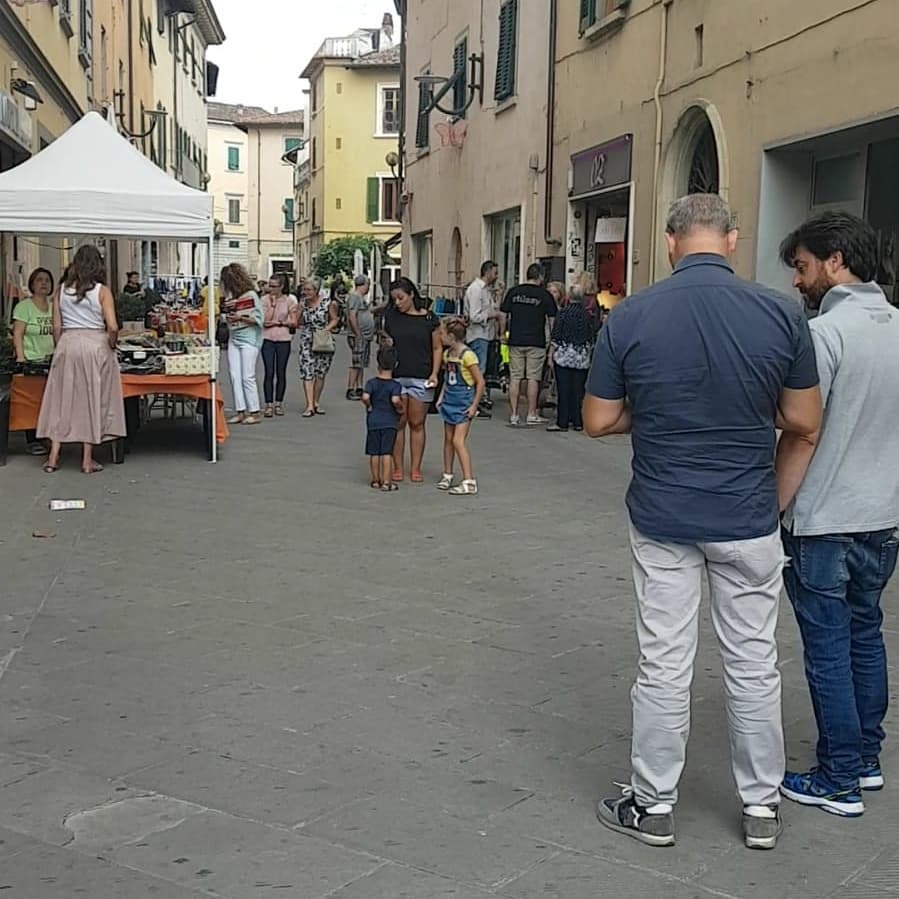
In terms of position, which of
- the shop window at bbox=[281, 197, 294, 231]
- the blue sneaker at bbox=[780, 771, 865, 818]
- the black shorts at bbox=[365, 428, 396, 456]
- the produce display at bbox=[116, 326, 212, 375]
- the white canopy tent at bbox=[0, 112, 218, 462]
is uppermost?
the shop window at bbox=[281, 197, 294, 231]

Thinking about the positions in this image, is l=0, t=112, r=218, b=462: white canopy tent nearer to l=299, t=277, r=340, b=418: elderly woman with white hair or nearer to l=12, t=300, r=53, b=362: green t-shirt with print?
l=12, t=300, r=53, b=362: green t-shirt with print

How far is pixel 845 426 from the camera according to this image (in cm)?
387

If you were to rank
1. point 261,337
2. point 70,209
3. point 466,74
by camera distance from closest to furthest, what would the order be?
point 70,209, point 261,337, point 466,74

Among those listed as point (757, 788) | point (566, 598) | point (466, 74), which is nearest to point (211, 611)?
point (566, 598)

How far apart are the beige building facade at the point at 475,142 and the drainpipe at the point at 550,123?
9cm

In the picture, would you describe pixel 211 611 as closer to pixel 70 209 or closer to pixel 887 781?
pixel 887 781

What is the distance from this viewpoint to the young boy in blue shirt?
10078 millimetres

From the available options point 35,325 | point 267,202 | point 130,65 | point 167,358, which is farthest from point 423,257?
point 267,202

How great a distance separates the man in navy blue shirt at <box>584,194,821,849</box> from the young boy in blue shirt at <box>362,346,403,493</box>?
20.9ft

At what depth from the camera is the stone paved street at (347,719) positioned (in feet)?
12.0

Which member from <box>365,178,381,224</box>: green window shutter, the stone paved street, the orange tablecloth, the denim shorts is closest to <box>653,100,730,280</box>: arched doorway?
the denim shorts

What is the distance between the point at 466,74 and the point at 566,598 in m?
16.5

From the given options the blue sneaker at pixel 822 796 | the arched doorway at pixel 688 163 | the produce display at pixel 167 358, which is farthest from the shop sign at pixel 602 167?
the blue sneaker at pixel 822 796

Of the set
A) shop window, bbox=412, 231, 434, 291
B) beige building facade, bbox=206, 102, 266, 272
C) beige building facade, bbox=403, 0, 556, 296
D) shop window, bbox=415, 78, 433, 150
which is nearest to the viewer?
beige building facade, bbox=403, 0, 556, 296
